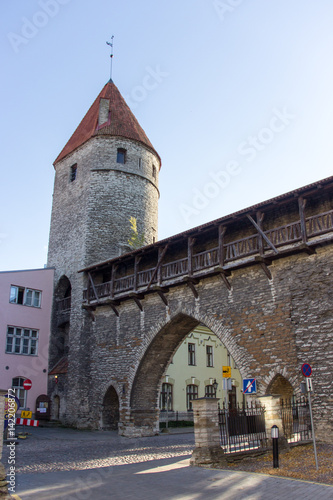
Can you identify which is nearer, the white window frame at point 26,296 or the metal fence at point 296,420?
the metal fence at point 296,420

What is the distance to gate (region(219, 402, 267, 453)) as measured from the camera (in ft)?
33.0

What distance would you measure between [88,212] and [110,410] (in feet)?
32.6

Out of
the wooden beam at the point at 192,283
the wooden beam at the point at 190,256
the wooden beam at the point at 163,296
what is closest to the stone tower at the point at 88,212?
the wooden beam at the point at 163,296

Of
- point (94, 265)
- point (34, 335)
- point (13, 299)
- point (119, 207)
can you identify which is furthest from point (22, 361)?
point (119, 207)

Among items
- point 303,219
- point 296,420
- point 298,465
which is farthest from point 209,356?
point 298,465

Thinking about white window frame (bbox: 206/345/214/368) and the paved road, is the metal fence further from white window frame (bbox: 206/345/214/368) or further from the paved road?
white window frame (bbox: 206/345/214/368)

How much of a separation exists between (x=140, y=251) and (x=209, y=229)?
3.70 meters

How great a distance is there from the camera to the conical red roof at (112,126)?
25.9 metres

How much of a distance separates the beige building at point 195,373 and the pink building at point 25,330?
6855 millimetres

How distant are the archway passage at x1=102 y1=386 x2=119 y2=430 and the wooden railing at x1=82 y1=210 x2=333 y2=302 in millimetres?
4429

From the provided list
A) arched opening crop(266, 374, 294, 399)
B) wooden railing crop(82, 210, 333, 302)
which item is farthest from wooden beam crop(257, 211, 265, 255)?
arched opening crop(266, 374, 294, 399)

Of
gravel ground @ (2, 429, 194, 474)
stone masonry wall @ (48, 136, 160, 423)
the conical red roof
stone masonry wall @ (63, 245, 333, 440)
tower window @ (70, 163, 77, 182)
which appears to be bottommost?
gravel ground @ (2, 429, 194, 474)

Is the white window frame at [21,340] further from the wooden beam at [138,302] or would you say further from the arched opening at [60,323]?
the wooden beam at [138,302]

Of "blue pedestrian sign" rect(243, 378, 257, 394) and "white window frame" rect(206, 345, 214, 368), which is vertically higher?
"white window frame" rect(206, 345, 214, 368)
